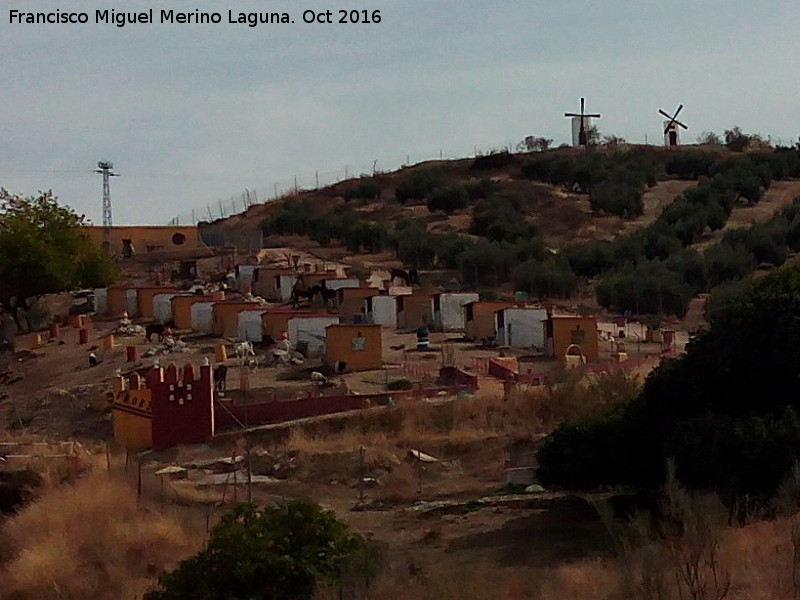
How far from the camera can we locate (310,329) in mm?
35156

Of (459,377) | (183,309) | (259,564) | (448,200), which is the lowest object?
(259,564)

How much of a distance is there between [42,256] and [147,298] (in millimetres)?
4916

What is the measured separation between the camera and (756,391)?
694 inches

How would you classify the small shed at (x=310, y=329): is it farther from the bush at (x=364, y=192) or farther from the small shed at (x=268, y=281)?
the bush at (x=364, y=192)

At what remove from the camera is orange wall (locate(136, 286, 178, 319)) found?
4706 cm

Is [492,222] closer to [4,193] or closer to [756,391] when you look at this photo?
[4,193]

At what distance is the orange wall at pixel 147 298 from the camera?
47062 millimetres

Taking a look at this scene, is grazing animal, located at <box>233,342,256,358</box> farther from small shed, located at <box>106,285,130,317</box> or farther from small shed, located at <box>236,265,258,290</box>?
small shed, located at <box>236,265,258,290</box>

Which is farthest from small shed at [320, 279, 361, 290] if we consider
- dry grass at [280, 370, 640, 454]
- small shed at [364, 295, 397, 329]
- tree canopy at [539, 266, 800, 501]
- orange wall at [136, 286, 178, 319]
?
tree canopy at [539, 266, 800, 501]

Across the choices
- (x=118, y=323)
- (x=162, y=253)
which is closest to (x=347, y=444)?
(x=118, y=323)

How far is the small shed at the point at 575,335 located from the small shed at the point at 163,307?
53.0 ft

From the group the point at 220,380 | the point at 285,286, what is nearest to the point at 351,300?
the point at 285,286

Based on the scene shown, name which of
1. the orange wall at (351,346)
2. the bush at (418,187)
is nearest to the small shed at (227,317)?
the orange wall at (351,346)

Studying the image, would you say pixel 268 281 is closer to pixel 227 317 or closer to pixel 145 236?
pixel 227 317
